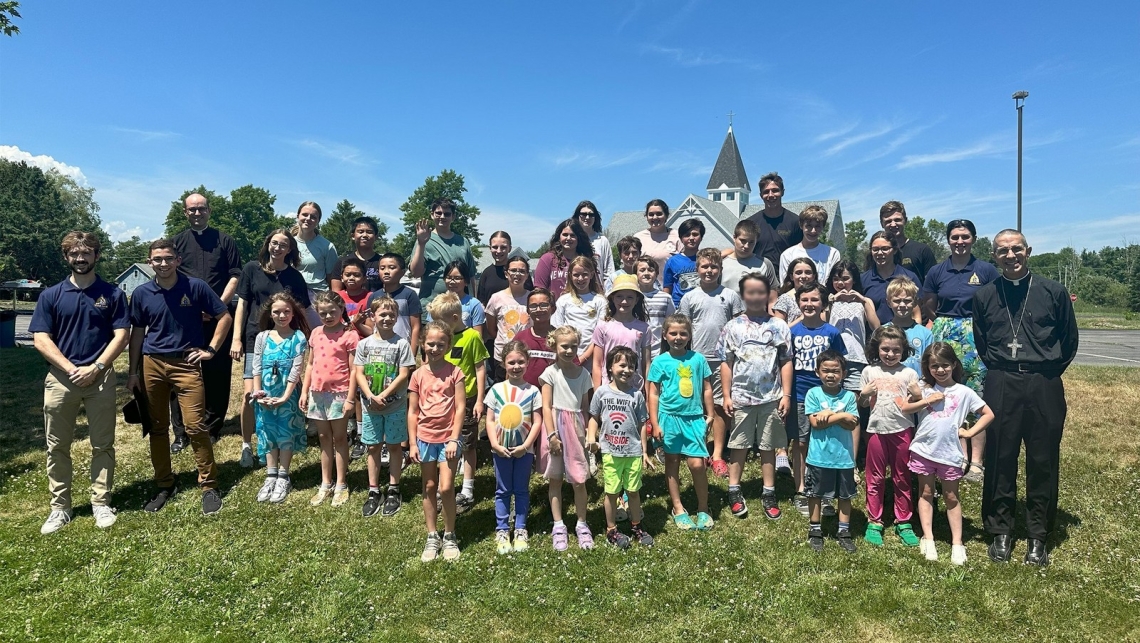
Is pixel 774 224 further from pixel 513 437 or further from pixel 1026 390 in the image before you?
pixel 513 437

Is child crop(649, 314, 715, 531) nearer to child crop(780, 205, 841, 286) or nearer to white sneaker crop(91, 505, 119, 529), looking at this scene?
child crop(780, 205, 841, 286)

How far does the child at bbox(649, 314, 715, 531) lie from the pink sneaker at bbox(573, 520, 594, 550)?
92cm

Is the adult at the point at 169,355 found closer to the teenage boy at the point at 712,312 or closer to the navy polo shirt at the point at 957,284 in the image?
the teenage boy at the point at 712,312

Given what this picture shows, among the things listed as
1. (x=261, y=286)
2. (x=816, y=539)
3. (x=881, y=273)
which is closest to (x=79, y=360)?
(x=261, y=286)

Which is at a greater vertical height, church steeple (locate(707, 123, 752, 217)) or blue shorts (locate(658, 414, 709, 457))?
church steeple (locate(707, 123, 752, 217))

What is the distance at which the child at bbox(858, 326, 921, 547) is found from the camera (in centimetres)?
500

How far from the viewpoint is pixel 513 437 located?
484cm

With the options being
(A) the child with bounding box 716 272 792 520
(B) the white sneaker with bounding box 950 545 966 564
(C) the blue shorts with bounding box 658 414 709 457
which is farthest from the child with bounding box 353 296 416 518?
(B) the white sneaker with bounding box 950 545 966 564

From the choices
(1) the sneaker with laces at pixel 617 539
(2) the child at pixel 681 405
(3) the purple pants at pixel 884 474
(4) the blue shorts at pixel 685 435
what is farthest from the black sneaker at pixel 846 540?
(1) the sneaker with laces at pixel 617 539

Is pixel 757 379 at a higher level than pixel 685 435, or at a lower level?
higher

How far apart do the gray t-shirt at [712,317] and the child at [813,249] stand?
131 cm

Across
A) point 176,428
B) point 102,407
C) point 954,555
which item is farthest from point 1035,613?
point 176,428

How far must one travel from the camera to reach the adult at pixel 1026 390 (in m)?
4.82

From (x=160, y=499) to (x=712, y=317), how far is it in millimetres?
5953
